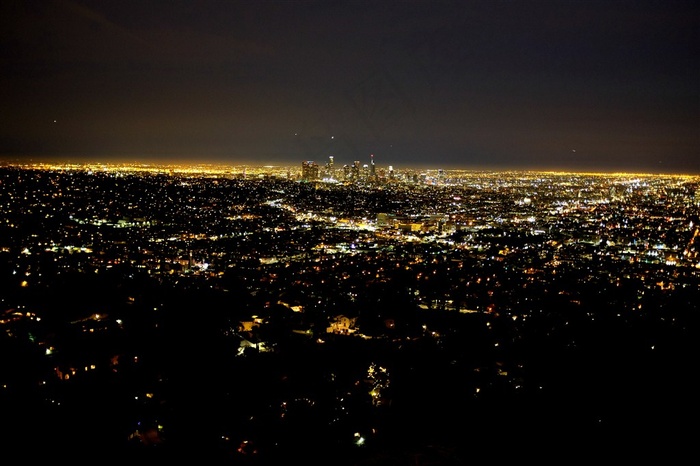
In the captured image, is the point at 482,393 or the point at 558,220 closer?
the point at 482,393

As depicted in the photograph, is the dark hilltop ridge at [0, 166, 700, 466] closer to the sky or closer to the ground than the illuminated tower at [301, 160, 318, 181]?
closer to the ground

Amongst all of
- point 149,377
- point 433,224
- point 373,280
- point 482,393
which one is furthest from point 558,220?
point 149,377

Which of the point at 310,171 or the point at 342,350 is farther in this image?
the point at 310,171

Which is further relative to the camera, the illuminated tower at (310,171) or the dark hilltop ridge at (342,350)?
the illuminated tower at (310,171)

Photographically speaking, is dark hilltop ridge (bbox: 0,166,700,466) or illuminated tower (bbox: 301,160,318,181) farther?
illuminated tower (bbox: 301,160,318,181)

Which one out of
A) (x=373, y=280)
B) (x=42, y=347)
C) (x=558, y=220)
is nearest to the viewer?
(x=42, y=347)

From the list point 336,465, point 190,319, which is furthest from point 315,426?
point 190,319

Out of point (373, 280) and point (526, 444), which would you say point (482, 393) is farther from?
point (373, 280)

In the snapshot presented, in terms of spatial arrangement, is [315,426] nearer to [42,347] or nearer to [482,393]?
[482,393]

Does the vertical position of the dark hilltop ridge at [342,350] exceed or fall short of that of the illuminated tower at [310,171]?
it falls short

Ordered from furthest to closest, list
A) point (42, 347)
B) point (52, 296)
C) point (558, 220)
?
1. point (558, 220)
2. point (52, 296)
3. point (42, 347)
